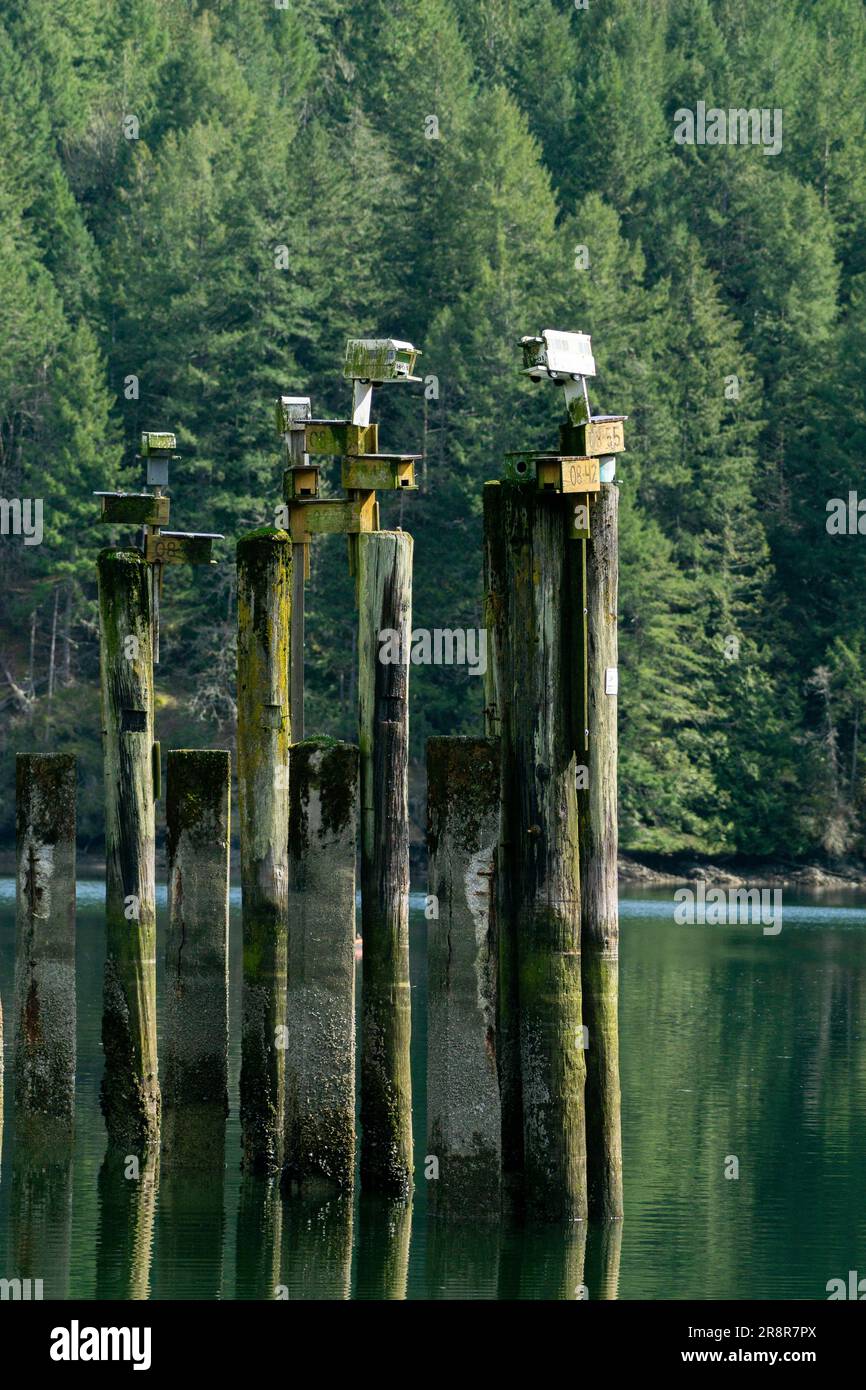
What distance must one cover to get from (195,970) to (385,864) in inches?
90.0

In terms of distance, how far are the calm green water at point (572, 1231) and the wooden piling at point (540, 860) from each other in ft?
1.91

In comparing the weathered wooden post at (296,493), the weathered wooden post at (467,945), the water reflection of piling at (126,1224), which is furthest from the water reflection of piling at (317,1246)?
the weathered wooden post at (296,493)

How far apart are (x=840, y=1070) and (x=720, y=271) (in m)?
70.5

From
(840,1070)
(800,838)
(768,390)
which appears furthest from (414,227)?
(840,1070)

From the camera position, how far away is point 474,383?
277ft

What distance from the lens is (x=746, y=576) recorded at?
293ft

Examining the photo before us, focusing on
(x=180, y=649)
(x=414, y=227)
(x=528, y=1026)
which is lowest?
(x=528, y=1026)

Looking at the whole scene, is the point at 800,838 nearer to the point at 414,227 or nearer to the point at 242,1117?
the point at 414,227

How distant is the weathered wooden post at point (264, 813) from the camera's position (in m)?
21.2

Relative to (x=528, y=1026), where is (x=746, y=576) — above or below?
above

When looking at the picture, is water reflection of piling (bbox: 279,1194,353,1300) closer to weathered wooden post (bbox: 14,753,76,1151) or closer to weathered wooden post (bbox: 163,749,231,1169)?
weathered wooden post (bbox: 163,749,231,1169)

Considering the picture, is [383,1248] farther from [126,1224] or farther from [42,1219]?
[42,1219]

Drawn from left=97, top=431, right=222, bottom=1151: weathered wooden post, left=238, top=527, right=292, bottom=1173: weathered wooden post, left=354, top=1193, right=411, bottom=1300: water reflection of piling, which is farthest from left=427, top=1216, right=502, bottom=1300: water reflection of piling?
left=97, top=431, right=222, bottom=1151: weathered wooden post

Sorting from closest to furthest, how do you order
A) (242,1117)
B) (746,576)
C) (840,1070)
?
(242,1117) → (840,1070) → (746,576)
